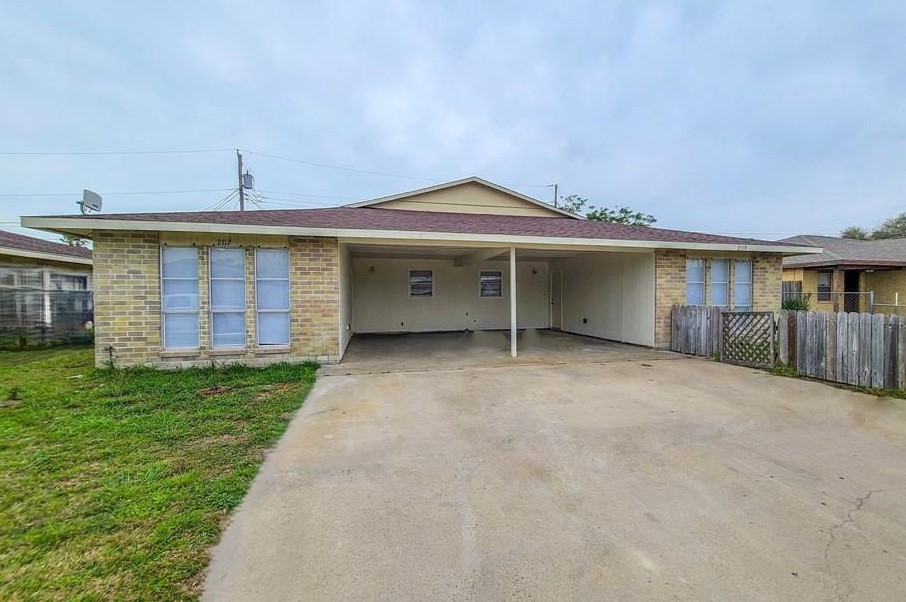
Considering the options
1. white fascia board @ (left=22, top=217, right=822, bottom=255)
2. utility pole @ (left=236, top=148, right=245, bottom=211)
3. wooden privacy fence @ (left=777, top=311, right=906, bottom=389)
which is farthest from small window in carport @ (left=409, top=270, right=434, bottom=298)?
utility pole @ (left=236, top=148, right=245, bottom=211)

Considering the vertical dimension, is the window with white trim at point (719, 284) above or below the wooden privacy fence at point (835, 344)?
above

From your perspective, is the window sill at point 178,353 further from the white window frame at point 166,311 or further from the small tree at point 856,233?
the small tree at point 856,233

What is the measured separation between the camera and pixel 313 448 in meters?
3.83

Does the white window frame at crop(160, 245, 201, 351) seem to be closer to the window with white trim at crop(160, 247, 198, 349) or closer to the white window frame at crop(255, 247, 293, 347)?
the window with white trim at crop(160, 247, 198, 349)

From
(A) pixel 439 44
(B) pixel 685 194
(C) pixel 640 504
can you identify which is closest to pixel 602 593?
(C) pixel 640 504

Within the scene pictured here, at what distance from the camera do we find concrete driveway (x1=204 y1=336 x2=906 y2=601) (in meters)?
2.01

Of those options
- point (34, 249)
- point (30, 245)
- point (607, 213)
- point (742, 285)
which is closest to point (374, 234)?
point (742, 285)

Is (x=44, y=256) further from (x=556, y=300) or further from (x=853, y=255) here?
(x=853, y=255)

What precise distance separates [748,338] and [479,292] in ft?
29.0

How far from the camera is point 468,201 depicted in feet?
47.8

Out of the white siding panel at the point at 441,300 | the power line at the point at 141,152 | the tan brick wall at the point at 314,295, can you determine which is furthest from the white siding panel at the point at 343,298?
the power line at the point at 141,152

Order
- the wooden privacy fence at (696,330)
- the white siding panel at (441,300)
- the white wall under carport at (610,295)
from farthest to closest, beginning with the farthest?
the white siding panel at (441,300) < the white wall under carport at (610,295) < the wooden privacy fence at (696,330)

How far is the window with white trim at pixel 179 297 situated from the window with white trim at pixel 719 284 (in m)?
11.8

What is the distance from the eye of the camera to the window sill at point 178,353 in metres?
7.37
